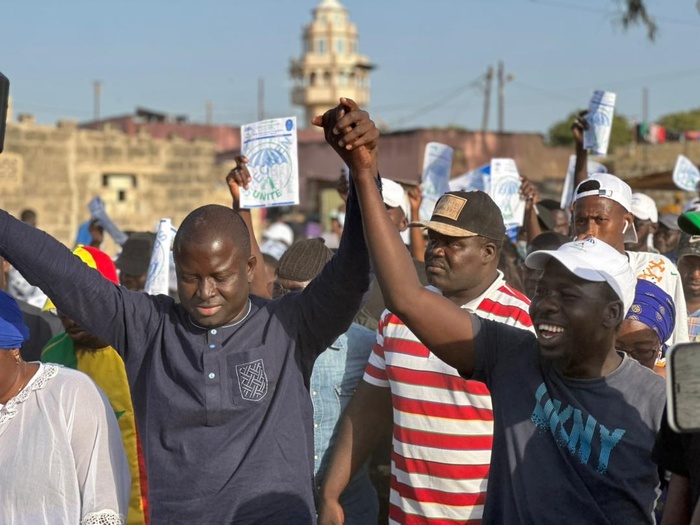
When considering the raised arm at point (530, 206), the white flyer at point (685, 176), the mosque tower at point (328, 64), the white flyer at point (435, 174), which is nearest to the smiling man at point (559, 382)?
the raised arm at point (530, 206)

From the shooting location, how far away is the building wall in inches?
1084

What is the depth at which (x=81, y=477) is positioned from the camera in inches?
133

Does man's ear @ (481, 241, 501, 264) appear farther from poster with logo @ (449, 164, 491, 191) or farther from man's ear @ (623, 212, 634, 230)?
poster with logo @ (449, 164, 491, 191)

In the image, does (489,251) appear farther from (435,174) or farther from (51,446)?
(435,174)

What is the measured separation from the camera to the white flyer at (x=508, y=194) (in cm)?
812

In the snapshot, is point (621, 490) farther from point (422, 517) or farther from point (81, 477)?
point (81, 477)

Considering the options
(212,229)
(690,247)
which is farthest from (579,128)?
(212,229)

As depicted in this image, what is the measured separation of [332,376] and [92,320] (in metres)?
1.57

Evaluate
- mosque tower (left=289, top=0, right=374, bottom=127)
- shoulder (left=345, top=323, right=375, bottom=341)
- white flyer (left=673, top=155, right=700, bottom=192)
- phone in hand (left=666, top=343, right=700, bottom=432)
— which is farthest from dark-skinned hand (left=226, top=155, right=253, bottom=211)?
mosque tower (left=289, top=0, right=374, bottom=127)

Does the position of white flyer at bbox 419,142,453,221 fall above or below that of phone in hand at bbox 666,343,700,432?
above

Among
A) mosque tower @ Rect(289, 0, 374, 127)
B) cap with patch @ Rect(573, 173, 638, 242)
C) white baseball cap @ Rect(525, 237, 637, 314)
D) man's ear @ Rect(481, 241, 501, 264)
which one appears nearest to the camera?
white baseball cap @ Rect(525, 237, 637, 314)

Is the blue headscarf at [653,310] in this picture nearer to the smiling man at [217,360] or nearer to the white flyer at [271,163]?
the smiling man at [217,360]

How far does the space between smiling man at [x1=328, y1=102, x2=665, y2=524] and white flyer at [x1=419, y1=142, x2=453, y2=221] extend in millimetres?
5902

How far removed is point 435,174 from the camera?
9055 mm
